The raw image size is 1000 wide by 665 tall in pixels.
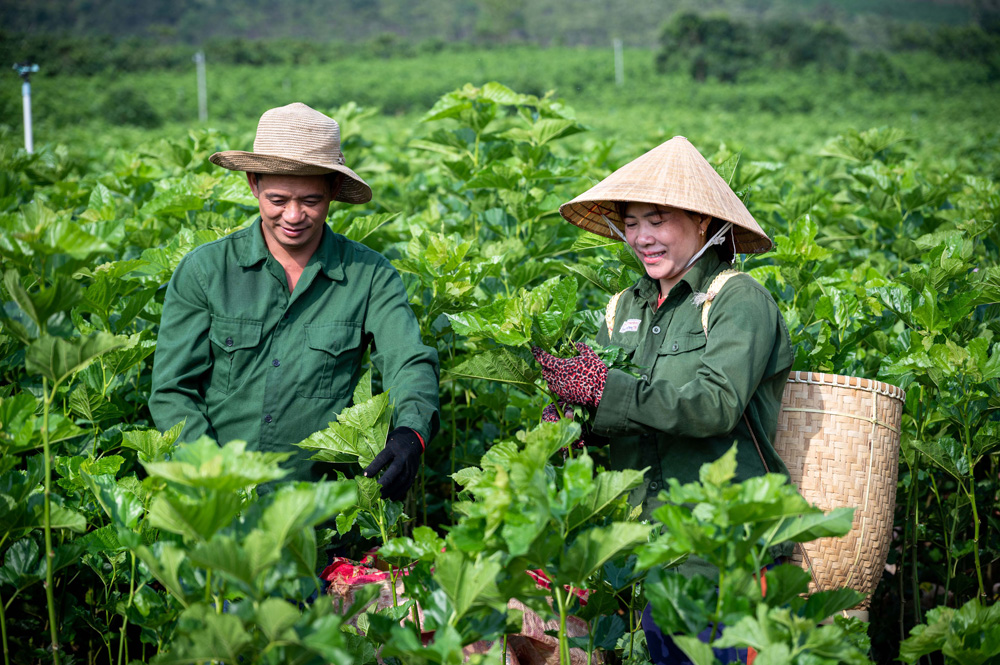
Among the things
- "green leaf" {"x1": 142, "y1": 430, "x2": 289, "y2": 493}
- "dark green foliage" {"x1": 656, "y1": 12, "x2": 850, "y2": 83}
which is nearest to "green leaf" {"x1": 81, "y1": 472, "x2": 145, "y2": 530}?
"green leaf" {"x1": 142, "y1": 430, "x2": 289, "y2": 493}

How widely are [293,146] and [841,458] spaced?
1679 mm

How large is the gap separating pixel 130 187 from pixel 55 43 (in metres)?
46.3

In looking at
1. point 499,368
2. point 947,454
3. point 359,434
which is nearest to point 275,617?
point 359,434

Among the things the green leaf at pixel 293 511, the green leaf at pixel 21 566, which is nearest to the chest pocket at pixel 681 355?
the green leaf at pixel 293 511

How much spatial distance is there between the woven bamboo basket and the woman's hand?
57 cm

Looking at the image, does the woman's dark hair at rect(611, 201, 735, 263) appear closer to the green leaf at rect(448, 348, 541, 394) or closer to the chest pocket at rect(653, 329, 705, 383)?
the chest pocket at rect(653, 329, 705, 383)

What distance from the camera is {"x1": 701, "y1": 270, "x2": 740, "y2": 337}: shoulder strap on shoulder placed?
84.7 inches

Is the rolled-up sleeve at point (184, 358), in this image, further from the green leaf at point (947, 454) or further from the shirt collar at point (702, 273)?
the green leaf at point (947, 454)

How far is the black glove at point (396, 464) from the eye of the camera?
6.70 ft

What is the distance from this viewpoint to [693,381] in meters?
2.02

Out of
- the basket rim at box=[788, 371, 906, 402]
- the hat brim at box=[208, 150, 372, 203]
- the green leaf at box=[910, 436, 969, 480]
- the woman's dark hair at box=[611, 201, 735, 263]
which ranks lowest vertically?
the green leaf at box=[910, 436, 969, 480]

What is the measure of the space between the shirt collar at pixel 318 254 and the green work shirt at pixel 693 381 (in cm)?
83

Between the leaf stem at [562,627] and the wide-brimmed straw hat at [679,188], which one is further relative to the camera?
the wide-brimmed straw hat at [679,188]

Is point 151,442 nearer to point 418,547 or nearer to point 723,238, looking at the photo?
point 418,547
